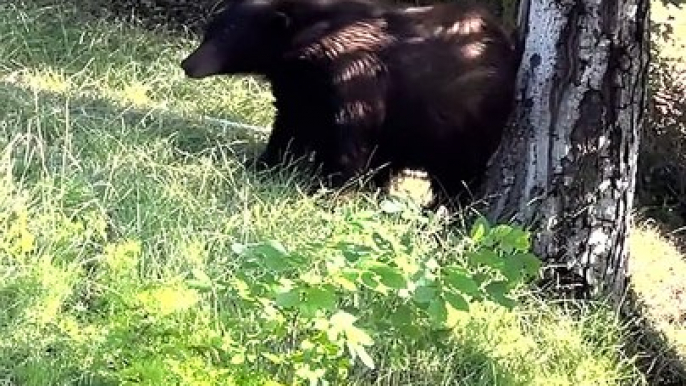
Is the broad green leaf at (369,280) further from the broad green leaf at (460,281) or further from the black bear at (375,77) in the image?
the black bear at (375,77)

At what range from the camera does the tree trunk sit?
541 cm

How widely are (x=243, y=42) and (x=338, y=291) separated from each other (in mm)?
2614

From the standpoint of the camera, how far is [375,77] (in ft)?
20.0

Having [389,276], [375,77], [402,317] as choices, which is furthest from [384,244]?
[375,77]

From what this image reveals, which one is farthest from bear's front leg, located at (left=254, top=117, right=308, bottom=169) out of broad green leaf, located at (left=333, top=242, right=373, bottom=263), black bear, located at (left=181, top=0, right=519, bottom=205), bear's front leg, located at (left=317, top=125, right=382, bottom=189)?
broad green leaf, located at (left=333, top=242, right=373, bottom=263)

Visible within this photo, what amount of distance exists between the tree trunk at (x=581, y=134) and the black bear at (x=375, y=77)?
37 cm

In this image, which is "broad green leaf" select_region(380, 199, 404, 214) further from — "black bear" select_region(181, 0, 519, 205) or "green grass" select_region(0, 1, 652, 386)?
"black bear" select_region(181, 0, 519, 205)

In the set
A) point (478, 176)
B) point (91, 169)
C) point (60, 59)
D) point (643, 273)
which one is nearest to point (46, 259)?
point (91, 169)

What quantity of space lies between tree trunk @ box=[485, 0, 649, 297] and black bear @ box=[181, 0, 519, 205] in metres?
0.37

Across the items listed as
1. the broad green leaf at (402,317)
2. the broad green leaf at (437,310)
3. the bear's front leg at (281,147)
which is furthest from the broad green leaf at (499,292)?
the bear's front leg at (281,147)

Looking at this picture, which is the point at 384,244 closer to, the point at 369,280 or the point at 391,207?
the point at 391,207

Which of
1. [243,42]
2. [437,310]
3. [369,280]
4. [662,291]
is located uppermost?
[369,280]

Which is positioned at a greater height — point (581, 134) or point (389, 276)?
point (389, 276)

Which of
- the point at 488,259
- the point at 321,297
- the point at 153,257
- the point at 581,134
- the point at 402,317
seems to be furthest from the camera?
the point at 581,134
